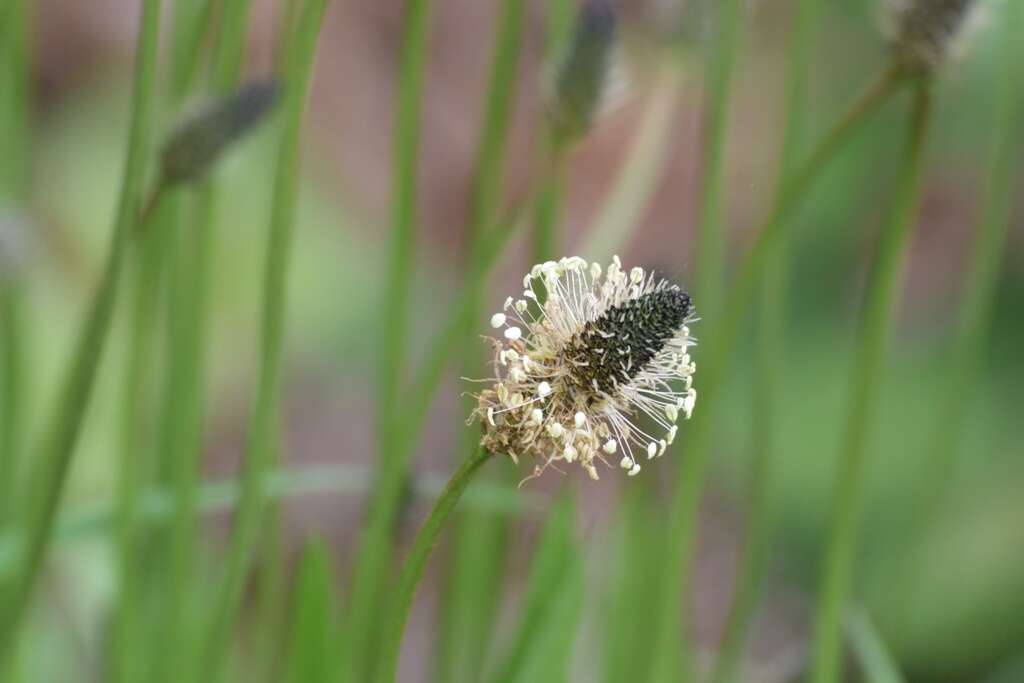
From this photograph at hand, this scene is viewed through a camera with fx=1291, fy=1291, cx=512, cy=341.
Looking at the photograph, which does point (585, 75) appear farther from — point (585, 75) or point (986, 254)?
point (986, 254)

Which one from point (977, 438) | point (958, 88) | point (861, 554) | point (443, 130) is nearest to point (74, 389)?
point (861, 554)

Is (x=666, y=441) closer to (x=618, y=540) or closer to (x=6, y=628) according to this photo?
Result: (x=6, y=628)

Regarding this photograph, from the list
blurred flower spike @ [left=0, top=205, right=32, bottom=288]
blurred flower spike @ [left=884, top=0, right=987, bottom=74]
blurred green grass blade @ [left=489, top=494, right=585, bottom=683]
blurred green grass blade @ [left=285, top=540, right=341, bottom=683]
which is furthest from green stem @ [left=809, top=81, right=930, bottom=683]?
blurred flower spike @ [left=0, top=205, right=32, bottom=288]

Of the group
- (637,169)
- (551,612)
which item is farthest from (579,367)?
(637,169)

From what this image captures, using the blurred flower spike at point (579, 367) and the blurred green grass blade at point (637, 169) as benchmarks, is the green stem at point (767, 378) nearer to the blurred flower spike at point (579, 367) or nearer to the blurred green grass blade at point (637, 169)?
the blurred green grass blade at point (637, 169)

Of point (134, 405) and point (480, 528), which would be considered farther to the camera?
point (480, 528)

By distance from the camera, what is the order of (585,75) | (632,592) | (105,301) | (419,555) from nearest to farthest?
1. (419,555)
2. (105,301)
3. (585,75)
4. (632,592)

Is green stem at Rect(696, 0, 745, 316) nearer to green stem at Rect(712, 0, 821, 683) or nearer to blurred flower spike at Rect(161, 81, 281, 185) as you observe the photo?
green stem at Rect(712, 0, 821, 683)
